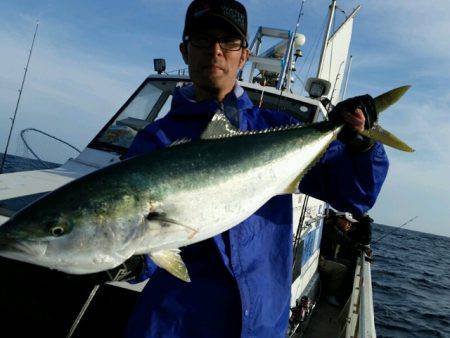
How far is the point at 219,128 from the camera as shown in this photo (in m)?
2.16

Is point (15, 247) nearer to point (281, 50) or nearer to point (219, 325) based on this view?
point (219, 325)

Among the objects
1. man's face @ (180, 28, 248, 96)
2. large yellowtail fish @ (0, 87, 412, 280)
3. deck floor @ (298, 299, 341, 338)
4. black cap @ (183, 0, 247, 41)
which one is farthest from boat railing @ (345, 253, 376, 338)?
black cap @ (183, 0, 247, 41)

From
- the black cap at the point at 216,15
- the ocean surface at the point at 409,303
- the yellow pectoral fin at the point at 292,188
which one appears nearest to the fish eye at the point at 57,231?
the yellow pectoral fin at the point at 292,188

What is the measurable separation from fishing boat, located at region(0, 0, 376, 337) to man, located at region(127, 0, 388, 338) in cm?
74

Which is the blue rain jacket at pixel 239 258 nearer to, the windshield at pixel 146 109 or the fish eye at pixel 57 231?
the fish eye at pixel 57 231

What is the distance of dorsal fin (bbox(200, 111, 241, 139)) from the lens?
6.99 feet

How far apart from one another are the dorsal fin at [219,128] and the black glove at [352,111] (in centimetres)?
64

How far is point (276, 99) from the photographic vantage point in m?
5.78

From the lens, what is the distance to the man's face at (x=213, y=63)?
2346mm

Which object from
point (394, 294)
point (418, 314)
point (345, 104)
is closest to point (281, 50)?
point (345, 104)

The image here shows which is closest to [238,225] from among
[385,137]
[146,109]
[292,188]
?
[292,188]

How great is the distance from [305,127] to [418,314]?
15790 mm

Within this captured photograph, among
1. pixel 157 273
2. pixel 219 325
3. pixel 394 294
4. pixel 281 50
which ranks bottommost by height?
pixel 394 294

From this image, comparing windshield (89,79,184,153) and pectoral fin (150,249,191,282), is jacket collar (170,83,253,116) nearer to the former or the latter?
pectoral fin (150,249,191,282)
